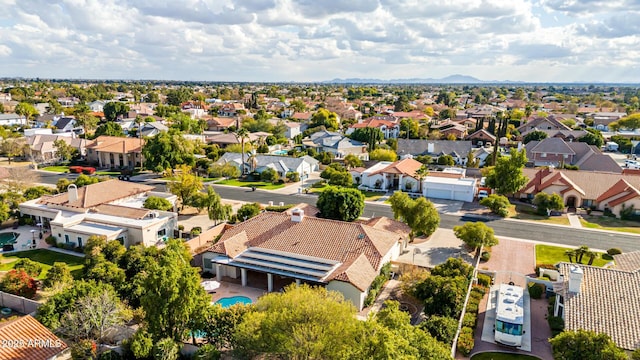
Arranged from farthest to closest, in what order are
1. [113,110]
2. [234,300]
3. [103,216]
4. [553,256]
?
[113,110] < [103,216] < [553,256] < [234,300]

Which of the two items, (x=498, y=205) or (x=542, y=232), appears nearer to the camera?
(x=542, y=232)

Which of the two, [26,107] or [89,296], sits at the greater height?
[26,107]

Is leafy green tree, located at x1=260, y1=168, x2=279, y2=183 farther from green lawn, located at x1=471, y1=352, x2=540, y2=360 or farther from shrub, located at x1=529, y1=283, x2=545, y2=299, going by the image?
green lawn, located at x1=471, y1=352, x2=540, y2=360

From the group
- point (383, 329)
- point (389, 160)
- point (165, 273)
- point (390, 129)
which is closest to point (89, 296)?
point (165, 273)

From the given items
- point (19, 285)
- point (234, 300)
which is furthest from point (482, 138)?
point (19, 285)

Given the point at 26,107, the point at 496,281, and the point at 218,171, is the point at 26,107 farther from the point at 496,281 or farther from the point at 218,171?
the point at 496,281

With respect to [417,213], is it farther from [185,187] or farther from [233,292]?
[185,187]
